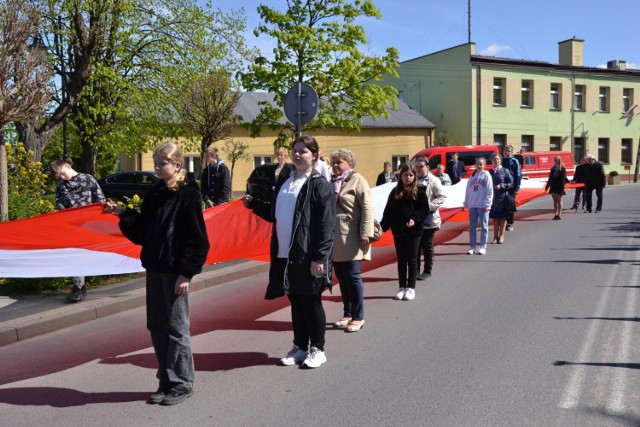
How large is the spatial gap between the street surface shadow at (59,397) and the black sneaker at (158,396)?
0.12 m

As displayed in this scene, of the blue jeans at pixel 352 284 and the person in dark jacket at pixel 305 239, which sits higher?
the person in dark jacket at pixel 305 239

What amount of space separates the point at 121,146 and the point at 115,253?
14.4 meters

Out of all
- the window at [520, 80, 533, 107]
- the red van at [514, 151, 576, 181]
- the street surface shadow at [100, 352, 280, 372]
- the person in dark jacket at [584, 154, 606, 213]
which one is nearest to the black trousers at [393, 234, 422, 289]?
the street surface shadow at [100, 352, 280, 372]

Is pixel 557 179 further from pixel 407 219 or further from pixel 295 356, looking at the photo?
pixel 295 356

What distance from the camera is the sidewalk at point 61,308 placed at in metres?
7.25

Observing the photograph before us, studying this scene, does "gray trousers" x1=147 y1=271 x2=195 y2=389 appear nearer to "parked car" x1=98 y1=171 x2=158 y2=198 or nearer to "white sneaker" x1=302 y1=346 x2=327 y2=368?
"white sneaker" x1=302 y1=346 x2=327 y2=368

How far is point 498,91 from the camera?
46531 millimetres

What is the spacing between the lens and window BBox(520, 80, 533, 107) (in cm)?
4747

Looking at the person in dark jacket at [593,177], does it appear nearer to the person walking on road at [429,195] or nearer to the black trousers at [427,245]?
the black trousers at [427,245]

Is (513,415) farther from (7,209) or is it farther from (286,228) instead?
(7,209)

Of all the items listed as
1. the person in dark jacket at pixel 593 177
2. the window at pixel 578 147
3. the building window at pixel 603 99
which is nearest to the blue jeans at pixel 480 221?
the person in dark jacket at pixel 593 177

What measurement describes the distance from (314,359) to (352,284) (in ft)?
4.42

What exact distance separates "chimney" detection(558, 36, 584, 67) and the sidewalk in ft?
159

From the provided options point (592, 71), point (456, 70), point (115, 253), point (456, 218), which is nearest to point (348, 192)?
point (115, 253)
